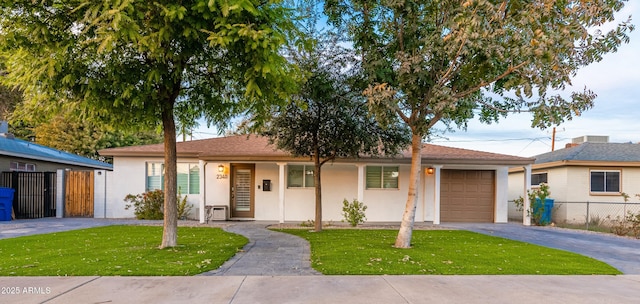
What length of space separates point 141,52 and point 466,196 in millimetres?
12417

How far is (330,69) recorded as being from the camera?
386 inches

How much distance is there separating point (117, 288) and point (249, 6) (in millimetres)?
4118

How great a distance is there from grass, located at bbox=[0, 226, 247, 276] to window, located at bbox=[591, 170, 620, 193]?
45.8 feet

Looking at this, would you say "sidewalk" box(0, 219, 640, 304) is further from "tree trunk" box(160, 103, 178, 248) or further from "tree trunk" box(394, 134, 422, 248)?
"tree trunk" box(394, 134, 422, 248)

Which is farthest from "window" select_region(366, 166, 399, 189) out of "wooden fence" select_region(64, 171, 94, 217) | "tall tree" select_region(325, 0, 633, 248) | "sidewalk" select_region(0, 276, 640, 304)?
"wooden fence" select_region(64, 171, 94, 217)

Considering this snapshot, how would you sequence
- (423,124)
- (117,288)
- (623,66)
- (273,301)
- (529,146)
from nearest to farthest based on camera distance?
(273,301) < (117,288) < (423,124) < (623,66) < (529,146)

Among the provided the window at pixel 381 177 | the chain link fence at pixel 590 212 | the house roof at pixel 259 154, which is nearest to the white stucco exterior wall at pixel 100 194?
the house roof at pixel 259 154

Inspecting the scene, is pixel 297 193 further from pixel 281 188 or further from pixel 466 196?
pixel 466 196

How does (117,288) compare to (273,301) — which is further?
(117,288)

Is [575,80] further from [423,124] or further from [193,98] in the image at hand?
[193,98]

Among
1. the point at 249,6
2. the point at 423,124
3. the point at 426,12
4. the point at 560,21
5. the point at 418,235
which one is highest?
the point at 426,12

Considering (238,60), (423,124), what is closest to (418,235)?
(423,124)

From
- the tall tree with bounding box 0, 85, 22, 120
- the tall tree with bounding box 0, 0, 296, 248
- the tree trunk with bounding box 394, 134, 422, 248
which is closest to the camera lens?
the tall tree with bounding box 0, 0, 296, 248

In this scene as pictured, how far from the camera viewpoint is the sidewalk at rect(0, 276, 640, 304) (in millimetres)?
4770
